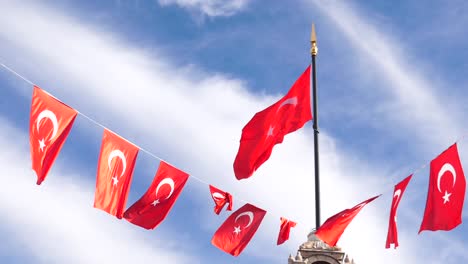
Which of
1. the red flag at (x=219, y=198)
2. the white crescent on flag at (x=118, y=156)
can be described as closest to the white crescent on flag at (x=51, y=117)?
the white crescent on flag at (x=118, y=156)

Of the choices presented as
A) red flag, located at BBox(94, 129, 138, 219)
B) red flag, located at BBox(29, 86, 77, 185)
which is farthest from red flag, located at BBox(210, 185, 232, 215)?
red flag, located at BBox(29, 86, 77, 185)

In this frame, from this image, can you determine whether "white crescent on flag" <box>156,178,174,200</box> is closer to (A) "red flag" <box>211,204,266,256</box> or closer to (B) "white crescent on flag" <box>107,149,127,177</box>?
(B) "white crescent on flag" <box>107,149,127,177</box>

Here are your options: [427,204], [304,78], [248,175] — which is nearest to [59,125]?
[248,175]

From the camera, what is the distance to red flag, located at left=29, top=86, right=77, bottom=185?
74.4 feet

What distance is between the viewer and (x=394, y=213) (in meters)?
23.2

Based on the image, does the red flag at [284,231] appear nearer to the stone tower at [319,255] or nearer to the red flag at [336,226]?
the stone tower at [319,255]

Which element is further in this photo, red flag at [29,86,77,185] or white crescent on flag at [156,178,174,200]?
white crescent on flag at [156,178,174,200]

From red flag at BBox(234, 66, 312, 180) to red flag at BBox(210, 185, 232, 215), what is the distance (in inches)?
51.1

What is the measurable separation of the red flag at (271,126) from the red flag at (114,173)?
12.9ft

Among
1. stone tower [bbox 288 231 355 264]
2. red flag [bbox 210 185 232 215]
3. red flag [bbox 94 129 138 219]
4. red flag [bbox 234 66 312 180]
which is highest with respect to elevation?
red flag [bbox 234 66 312 180]

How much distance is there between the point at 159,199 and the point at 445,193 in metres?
9.57

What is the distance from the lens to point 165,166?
84.5 feet

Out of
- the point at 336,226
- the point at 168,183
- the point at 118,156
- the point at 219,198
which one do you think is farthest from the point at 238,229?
the point at 118,156

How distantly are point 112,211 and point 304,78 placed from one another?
8.43 meters
